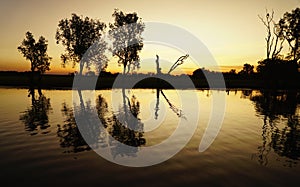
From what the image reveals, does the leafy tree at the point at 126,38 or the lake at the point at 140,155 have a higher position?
the leafy tree at the point at 126,38

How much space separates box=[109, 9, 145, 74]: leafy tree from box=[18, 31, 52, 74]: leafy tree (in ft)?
105

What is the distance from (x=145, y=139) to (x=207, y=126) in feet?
21.1

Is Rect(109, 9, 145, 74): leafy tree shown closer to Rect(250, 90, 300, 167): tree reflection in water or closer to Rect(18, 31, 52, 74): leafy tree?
Rect(18, 31, 52, 74): leafy tree

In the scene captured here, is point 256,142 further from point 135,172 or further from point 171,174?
point 135,172

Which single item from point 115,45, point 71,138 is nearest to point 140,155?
point 71,138

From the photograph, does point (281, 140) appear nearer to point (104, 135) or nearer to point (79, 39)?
point (104, 135)

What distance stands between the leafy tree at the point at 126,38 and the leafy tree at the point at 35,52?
105 feet

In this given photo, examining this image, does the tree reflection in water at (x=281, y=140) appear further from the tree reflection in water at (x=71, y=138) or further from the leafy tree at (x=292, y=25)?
the leafy tree at (x=292, y=25)

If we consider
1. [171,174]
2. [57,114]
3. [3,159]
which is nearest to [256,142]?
[171,174]

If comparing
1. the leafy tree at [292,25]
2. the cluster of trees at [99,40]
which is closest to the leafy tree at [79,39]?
the cluster of trees at [99,40]

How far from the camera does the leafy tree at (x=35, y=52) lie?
300 ft

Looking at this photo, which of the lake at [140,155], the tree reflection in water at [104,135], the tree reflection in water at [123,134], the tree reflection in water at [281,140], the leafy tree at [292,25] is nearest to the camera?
the lake at [140,155]

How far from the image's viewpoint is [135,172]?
941 centimetres

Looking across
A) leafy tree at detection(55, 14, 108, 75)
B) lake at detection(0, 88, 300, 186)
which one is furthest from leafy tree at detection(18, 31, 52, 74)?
lake at detection(0, 88, 300, 186)
